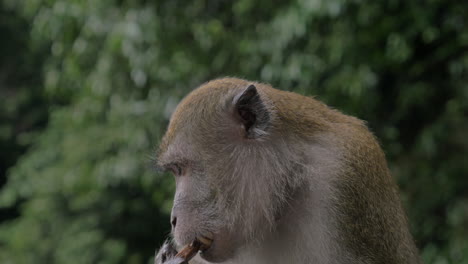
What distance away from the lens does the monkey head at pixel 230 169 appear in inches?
152

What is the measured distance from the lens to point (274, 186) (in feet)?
12.7

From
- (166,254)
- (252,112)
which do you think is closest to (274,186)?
(252,112)

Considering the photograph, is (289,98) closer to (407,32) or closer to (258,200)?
(258,200)

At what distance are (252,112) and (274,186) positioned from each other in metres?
0.40

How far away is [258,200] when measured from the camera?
3928 millimetres

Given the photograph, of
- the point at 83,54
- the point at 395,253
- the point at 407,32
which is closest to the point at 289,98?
the point at 395,253

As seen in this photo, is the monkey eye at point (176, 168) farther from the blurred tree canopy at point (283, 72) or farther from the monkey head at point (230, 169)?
the blurred tree canopy at point (283, 72)

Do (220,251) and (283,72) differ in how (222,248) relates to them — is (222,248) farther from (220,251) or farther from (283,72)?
(283,72)

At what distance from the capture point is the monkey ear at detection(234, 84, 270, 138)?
12.7ft

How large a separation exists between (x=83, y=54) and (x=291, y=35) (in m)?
3.01

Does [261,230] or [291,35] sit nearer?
[261,230]

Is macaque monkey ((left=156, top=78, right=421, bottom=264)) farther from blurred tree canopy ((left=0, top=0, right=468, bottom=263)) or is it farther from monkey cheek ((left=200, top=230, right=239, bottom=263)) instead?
blurred tree canopy ((left=0, top=0, right=468, bottom=263))

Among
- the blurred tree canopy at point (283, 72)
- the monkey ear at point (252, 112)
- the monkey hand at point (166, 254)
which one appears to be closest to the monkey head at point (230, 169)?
the monkey ear at point (252, 112)

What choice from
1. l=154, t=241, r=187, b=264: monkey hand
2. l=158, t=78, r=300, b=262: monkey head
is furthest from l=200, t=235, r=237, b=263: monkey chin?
l=154, t=241, r=187, b=264: monkey hand
